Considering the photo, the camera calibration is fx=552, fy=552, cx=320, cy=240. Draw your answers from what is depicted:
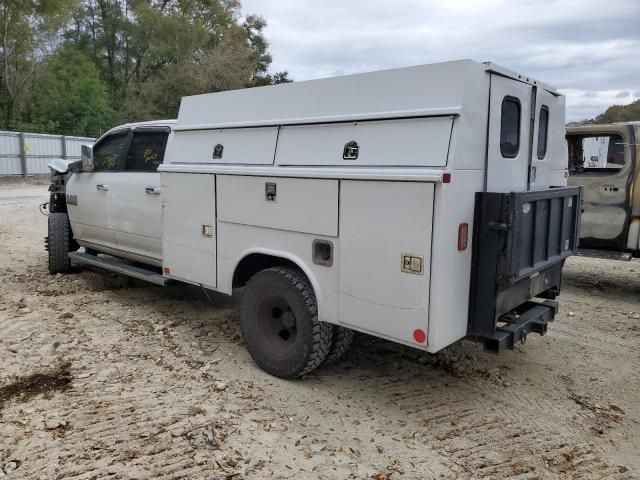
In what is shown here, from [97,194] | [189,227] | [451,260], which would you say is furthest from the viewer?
[97,194]

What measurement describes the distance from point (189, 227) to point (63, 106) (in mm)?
35813

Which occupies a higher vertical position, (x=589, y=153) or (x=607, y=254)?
(x=589, y=153)

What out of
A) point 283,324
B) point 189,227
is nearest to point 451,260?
point 283,324

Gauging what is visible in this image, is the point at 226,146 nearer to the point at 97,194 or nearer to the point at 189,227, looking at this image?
the point at 189,227

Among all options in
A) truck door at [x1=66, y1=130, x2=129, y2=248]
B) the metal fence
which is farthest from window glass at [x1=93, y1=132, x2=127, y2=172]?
the metal fence

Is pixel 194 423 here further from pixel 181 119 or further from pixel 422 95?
pixel 181 119

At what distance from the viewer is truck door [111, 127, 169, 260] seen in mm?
5746

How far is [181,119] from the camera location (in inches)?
203

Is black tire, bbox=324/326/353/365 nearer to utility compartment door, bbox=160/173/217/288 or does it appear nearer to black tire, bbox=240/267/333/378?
black tire, bbox=240/267/333/378

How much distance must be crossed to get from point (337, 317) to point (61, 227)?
5013 millimetres

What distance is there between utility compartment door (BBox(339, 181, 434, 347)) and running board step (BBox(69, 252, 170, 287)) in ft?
7.96

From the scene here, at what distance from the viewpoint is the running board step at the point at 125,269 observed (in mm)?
5473

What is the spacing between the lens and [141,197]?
5887 mm

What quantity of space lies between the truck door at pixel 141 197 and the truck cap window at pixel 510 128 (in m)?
3.29
